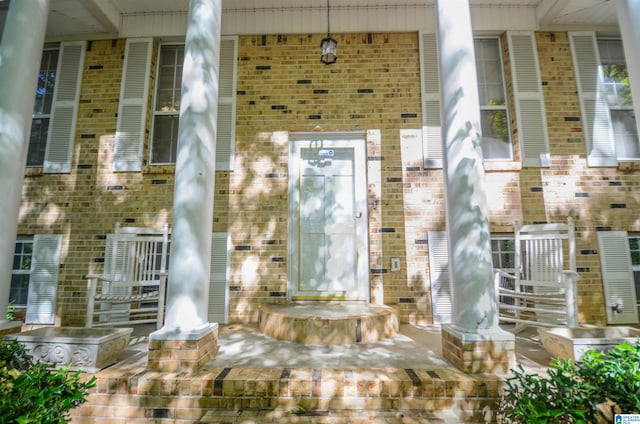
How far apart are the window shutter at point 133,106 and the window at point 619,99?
575cm

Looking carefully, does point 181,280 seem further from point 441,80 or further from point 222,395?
point 441,80

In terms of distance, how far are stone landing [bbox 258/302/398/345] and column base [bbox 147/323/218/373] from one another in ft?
3.01

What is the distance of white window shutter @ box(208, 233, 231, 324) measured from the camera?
3.76 meters

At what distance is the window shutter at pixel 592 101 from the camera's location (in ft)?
12.8

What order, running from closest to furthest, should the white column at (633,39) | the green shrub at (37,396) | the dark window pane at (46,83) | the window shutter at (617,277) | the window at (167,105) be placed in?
the green shrub at (37,396), the white column at (633,39), the window shutter at (617,277), the window at (167,105), the dark window pane at (46,83)

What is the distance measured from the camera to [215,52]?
2516 mm

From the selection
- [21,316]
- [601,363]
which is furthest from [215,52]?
[21,316]

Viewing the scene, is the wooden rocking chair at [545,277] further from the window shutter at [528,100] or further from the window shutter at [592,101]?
the window shutter at [592,101]

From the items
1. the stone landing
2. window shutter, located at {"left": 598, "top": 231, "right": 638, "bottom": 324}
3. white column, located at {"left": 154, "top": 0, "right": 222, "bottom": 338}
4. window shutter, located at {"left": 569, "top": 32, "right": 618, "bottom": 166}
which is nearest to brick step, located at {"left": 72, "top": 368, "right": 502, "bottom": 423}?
white column, located at {"left": 154, "top": 0, "right": 222, "bottom": 338}

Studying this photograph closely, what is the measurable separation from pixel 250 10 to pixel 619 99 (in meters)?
4.77

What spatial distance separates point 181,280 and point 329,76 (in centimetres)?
308

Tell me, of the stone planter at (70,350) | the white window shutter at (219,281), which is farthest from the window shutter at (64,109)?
the stone planter at (70,350)

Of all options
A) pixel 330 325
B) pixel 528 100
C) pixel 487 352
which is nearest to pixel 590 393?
pixel 487 352

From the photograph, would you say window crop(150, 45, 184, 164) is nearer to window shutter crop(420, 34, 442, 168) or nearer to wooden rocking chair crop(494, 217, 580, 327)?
window shutter crop(420, 34, 442, 168)
